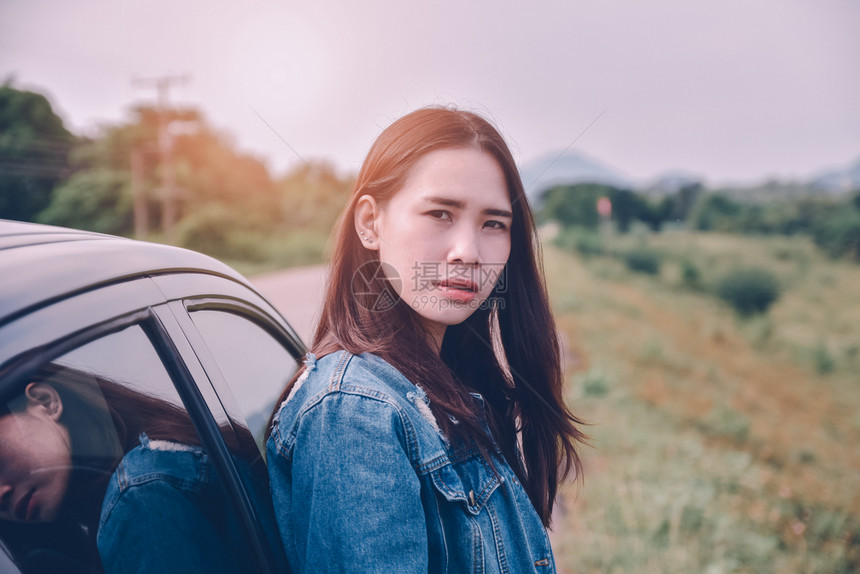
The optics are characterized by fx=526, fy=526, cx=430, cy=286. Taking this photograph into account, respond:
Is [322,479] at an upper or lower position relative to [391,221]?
lower

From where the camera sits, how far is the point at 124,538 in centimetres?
82

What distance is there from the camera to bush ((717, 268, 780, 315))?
91.9ft

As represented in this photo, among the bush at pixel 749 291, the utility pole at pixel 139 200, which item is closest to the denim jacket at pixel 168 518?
the utility pole at pixel 139 200

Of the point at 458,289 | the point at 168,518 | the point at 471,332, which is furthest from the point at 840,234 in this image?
the point at 168,518

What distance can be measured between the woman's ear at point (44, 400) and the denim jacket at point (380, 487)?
1.31ft

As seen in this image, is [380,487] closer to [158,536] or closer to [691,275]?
[158,536]

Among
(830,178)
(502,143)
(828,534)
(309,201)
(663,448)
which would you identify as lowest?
(828,534)

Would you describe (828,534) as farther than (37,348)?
Yes

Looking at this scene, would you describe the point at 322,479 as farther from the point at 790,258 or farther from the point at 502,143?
the point at 790,258

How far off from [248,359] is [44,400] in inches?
32.1

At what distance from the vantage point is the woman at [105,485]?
0.68m

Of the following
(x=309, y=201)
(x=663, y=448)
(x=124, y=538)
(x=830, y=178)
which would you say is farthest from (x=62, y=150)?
(x=830, y=178)

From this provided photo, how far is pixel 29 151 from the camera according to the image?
1669 centimetres

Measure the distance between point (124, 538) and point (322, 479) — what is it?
0.31 metres
